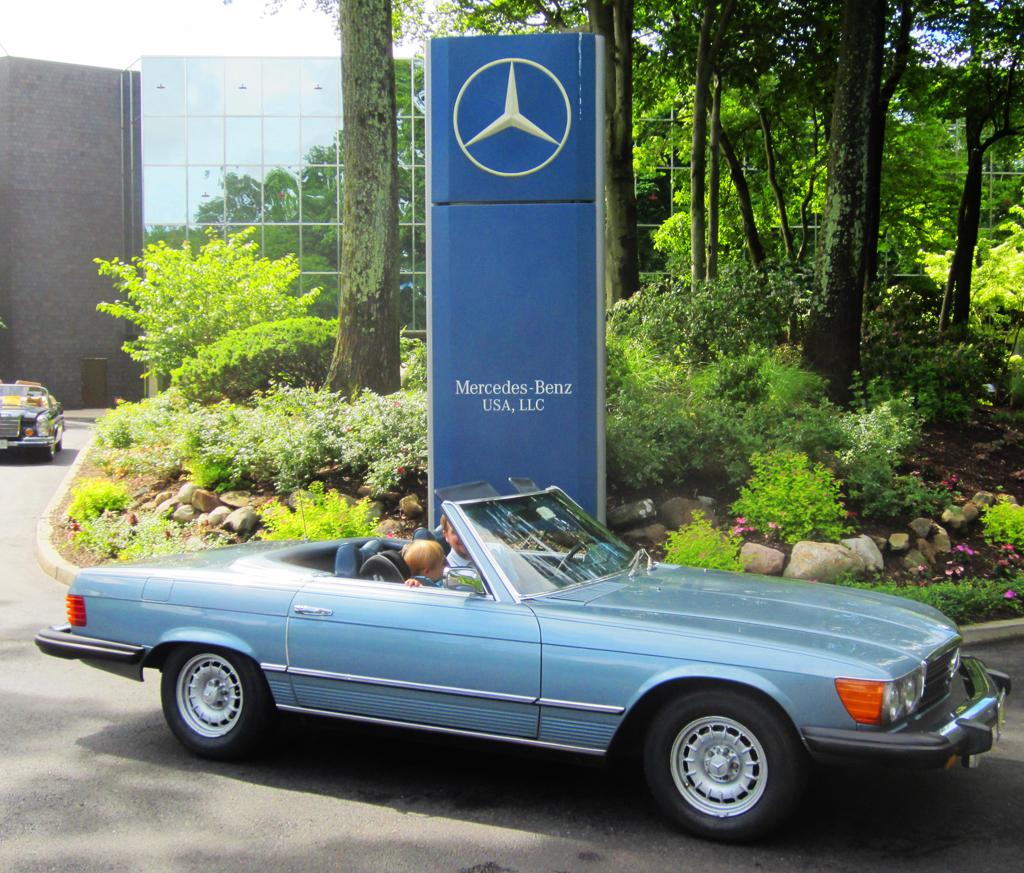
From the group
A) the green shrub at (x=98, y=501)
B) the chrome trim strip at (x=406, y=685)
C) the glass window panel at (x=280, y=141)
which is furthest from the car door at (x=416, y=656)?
the glass window panel at (x=280, y=141)

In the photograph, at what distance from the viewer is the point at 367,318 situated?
11.7 metres

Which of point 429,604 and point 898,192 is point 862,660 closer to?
point 429,604

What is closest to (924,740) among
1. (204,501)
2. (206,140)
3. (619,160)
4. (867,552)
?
(867,552)

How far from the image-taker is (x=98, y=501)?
1085 cm

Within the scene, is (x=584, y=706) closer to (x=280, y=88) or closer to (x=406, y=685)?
(x=406, y=685)

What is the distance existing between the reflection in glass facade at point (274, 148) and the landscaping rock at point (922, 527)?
26.4m

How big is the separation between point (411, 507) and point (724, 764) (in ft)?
18.1

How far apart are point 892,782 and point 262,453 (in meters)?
7.51

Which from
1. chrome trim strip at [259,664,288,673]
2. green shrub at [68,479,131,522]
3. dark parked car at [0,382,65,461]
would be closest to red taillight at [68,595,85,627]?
chrome trim strip at [259,664,288,673]

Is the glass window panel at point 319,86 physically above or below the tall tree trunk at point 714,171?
above

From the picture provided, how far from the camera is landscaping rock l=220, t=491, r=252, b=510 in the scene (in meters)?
9.78

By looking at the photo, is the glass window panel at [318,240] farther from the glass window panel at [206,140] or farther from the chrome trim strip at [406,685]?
the chrome trim strip at [406,685]

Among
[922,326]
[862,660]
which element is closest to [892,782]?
[862,660]

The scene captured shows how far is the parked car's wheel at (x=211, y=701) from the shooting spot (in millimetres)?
4543
